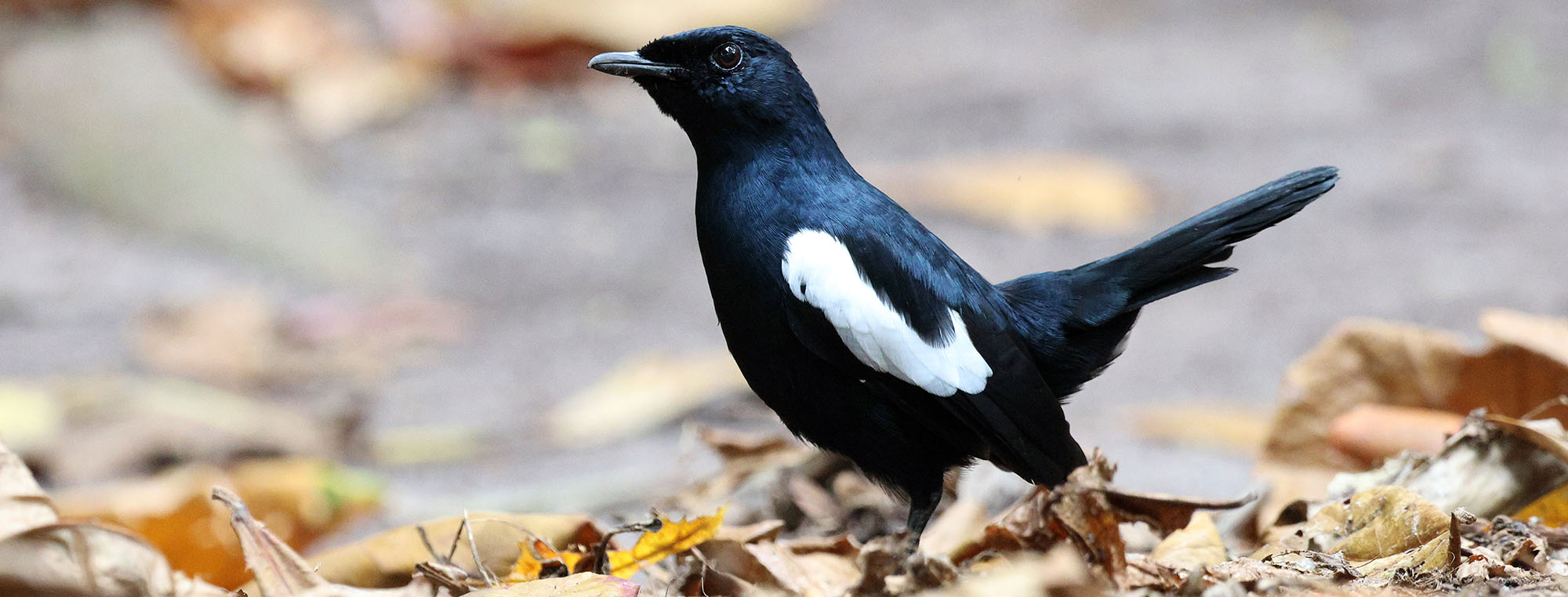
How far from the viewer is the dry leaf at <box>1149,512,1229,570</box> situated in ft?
8.01

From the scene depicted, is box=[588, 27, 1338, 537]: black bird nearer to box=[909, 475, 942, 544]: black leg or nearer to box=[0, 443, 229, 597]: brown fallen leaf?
box=[909, 475, 942, 544]: black leg

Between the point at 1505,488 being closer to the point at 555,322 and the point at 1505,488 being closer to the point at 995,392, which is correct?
the point at 995,392

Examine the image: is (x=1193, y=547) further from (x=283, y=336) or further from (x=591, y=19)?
(x=591, y=19)

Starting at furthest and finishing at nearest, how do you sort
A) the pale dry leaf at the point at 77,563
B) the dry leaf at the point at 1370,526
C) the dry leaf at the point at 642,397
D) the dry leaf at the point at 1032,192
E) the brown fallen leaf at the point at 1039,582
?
the dry leaf at the point at 1032,192 < the dry leaf at the point at 642,397 < the dry leaf at the point at 1370,526 < the pale dry leaf at the point at 77,563 < the brown fallen leaf at the point at 1039,582

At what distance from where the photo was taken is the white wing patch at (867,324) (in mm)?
2645

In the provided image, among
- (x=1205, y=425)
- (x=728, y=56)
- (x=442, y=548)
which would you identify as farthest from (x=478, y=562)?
(x=1205, y=425)

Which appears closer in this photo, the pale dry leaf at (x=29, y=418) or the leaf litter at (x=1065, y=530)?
the leaf litter at (x=1065, y=530)

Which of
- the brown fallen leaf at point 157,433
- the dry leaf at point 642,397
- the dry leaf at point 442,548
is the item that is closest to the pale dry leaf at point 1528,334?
the dry leaf at point 442,548

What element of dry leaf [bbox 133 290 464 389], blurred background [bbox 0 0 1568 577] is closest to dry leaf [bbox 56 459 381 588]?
blurred background [bbox 0 0 1568 577]

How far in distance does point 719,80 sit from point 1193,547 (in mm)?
1379

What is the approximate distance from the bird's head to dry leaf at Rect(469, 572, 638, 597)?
1.15m

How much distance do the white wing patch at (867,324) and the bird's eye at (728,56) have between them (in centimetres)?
47

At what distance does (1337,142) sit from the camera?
827cm

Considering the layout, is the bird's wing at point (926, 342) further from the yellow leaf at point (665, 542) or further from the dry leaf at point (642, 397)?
the dry leaf at point (642, 397)
